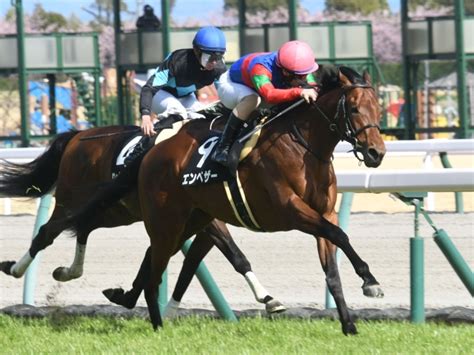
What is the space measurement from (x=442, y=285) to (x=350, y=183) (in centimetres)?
132

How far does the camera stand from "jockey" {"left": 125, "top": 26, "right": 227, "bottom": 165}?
6.84 metres

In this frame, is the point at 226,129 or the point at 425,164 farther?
the point at 425,164

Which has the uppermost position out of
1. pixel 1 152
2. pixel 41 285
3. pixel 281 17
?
pixel 281 17

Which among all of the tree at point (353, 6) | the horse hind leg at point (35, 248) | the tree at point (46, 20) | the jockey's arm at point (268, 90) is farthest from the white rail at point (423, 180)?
the tree at point (46, 20)

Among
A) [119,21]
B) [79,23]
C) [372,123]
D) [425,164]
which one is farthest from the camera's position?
[79,23]

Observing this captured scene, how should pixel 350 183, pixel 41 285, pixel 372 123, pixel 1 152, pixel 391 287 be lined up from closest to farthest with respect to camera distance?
pixel 372 123, pixel 350 183, pixel 391 287, pixel 41 285, pixel 1 152

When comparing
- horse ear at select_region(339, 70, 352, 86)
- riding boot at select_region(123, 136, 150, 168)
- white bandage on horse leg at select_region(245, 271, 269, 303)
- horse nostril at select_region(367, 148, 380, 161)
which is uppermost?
horse ear at select_region(339, 70, 352, 86)

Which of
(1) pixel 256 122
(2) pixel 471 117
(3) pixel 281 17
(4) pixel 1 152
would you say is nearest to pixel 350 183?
(1) pixel 256 122

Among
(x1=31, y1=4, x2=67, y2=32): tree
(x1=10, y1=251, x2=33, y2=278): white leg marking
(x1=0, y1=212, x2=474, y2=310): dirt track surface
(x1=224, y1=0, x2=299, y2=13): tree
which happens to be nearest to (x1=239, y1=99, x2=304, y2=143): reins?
(x1=0, y1=212, x2=474, y2=310): dirt track surface

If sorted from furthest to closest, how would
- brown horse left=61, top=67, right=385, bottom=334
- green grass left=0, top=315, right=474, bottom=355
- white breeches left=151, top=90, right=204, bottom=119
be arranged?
white breeches left=151, top=90, right=204, bottom=119 → brown horse left=61, top=67, right=385, bottom=334 → green grass left=0, top=315, right=474, bottom=355

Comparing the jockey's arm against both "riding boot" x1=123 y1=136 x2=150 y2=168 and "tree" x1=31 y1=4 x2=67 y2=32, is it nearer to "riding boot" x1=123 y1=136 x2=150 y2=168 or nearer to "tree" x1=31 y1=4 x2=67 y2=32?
"riding boot" x1=123 y1=136 x2=150 y2=168

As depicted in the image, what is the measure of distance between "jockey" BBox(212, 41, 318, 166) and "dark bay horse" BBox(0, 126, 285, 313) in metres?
0.76

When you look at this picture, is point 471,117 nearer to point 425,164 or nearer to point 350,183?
point 425,164

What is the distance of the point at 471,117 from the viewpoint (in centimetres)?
1953
